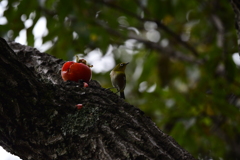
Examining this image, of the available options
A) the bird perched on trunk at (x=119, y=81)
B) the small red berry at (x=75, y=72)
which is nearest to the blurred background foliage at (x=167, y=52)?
the bird perched on trunk at (x=119, y=81)

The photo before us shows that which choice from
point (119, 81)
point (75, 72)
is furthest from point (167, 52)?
point (75, 72)

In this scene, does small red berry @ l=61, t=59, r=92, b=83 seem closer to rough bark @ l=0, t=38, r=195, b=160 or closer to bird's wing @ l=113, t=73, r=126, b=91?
rough bark @ l=0, t=38, r=195, b=160

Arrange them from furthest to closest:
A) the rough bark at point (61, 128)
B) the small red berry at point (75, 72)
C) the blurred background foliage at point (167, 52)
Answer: the blurred background foliage at point (167, 52), the small red berry at point (75, 72), the rough bark at point (61, 128)

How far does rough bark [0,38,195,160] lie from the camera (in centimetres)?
158

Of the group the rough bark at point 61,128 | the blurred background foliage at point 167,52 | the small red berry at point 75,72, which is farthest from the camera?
the blurred background foliage at point 167,52

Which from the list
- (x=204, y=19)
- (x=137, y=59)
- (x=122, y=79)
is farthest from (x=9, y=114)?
(x=204, y=19)

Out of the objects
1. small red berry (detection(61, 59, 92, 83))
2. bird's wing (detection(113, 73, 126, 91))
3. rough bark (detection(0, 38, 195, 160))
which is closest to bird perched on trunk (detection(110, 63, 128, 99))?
bird's wing (detection(113, 73, 126, 91))

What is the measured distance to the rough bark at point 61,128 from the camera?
5.17 feet

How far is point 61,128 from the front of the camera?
1.64 metres

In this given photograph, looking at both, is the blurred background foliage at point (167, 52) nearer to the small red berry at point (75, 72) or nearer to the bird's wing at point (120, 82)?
the bird's wing at point (120, 82)

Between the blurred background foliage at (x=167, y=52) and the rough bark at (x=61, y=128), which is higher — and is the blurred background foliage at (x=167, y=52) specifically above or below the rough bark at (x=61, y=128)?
above

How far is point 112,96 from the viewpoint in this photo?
191 centimetres

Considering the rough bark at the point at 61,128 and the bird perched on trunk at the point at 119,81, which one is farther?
the bird perched on trunk at the point at 119,81

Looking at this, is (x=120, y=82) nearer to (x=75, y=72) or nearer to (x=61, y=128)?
(x=75, y=72)
